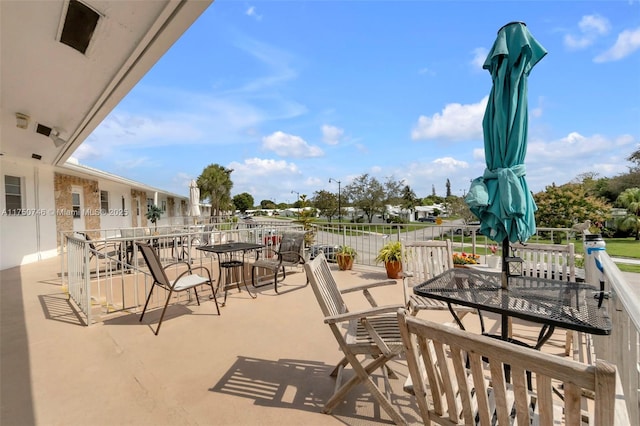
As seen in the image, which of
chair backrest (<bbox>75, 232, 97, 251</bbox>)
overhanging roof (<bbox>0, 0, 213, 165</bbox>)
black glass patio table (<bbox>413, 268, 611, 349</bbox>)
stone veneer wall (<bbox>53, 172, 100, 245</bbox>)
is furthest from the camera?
stone veneer wall (<bbox>53, 172, 100, 245</bbox>)

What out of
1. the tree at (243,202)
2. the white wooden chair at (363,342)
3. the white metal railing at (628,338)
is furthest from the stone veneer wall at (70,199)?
the tree at (243,202)

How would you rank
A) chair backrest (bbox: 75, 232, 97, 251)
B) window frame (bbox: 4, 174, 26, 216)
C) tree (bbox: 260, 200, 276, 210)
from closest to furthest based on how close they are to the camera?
chair backrest (bbox: 75, 232, 97, 251) → window frame (bbox: 4, 174, 26, 216) → tree (bbox: 260, 200, 276, 210)

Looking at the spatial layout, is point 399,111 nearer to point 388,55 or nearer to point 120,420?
point 388,55

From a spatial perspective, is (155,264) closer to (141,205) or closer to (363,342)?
(363,342)

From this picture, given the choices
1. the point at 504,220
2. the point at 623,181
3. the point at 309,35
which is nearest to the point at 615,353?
the point at 504,220

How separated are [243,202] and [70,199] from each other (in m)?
50.7

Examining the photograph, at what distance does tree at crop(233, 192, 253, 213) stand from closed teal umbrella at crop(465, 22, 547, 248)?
190 ft

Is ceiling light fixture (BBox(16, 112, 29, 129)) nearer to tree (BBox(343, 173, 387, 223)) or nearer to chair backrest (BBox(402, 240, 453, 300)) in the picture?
chair backrest (BBox(402, 240, 453, 300))

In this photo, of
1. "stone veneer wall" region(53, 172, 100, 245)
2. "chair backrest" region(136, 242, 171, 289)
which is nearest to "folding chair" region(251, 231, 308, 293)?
"chair backrest" region(136, 242, 171, 289)

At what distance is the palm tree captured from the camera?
18672mm

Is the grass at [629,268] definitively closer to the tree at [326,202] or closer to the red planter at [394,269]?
the red planter at [394,269]

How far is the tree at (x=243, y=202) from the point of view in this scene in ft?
194

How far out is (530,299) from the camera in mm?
1955

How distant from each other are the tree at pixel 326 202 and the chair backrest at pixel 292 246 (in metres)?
33.2
